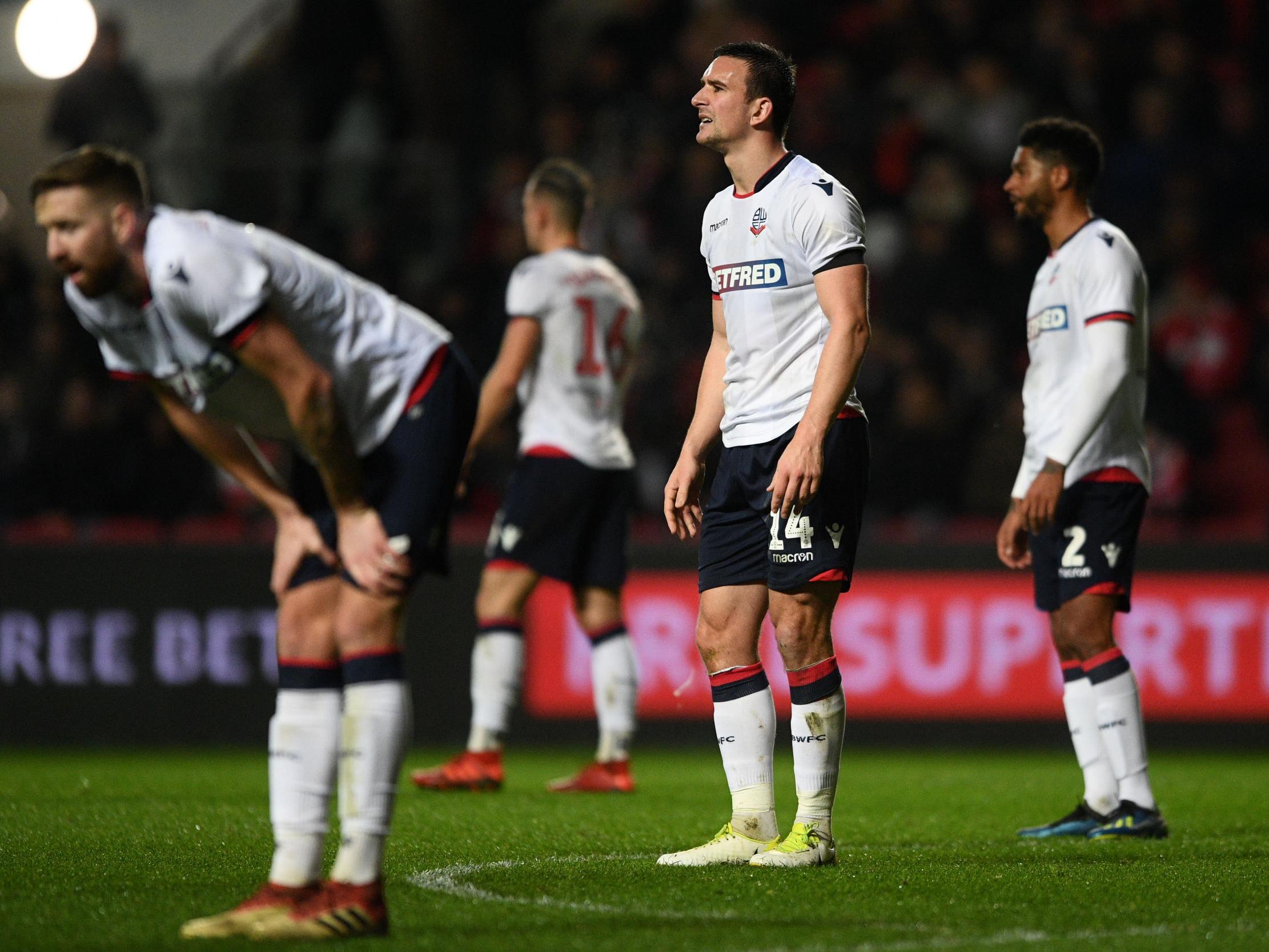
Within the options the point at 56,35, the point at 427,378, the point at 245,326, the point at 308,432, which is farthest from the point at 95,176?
the point at 56,35

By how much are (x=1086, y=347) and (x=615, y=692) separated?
2.72 metres

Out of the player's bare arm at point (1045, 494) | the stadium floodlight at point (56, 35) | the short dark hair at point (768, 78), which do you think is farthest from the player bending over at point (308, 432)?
the stadium floodlight at point (56, 35)

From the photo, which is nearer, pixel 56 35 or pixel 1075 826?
pixel 1075 826

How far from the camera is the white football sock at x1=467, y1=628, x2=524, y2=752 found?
759cm

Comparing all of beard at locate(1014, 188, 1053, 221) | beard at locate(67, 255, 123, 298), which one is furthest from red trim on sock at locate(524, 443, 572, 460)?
beard at locate(67, 255, 123, 298)

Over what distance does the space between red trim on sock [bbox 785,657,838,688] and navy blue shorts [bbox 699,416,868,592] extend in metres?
0.24

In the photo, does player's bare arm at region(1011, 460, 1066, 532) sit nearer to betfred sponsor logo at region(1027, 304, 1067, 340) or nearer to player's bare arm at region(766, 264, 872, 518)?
betfred sponsor logo at region(1027, 304, 1067, 340)

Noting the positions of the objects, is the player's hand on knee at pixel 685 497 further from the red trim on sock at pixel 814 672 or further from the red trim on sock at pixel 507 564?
the red trim on sock at pixel 507 564

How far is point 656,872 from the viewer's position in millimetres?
4898

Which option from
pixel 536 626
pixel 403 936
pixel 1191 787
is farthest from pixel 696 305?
pixel 403 936

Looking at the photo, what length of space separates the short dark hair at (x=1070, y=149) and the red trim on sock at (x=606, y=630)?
2.82m

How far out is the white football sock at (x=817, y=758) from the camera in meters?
4.95

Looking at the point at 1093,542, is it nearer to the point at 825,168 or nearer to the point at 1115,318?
the point at 1115,318

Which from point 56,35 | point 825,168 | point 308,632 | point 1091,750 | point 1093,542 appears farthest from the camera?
point 56,35
